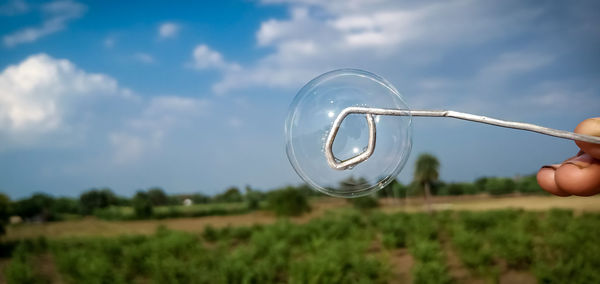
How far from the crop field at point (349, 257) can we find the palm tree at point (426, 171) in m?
3.75

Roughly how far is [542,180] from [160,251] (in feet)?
23.5

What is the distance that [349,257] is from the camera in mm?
6047

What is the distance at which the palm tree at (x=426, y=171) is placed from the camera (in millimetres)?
13742

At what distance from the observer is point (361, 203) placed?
15.1 metres

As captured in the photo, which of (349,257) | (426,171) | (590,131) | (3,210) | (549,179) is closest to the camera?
(590,131)

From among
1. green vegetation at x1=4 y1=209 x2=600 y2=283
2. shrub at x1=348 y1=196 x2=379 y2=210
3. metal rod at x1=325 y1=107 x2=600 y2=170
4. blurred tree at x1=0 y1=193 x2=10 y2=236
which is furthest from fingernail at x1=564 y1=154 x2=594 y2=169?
shrub at x1=348 y1=196 x2=379 y2=210

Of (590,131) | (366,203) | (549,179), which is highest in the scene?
(590,131)

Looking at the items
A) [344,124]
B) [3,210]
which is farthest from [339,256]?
[3,210]

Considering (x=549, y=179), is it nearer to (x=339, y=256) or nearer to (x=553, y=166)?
(x=553, y=166)

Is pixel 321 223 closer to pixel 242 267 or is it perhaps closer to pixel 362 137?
pixel 242 267

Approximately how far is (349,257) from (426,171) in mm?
8734

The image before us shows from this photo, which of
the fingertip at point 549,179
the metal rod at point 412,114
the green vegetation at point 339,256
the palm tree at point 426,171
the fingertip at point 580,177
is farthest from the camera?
the palm tree at point 426,171

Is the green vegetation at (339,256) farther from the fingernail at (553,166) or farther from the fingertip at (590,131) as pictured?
the fingertip at (590,131)

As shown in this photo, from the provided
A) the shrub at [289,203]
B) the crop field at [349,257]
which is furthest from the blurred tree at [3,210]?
the shrub at [289,203]
